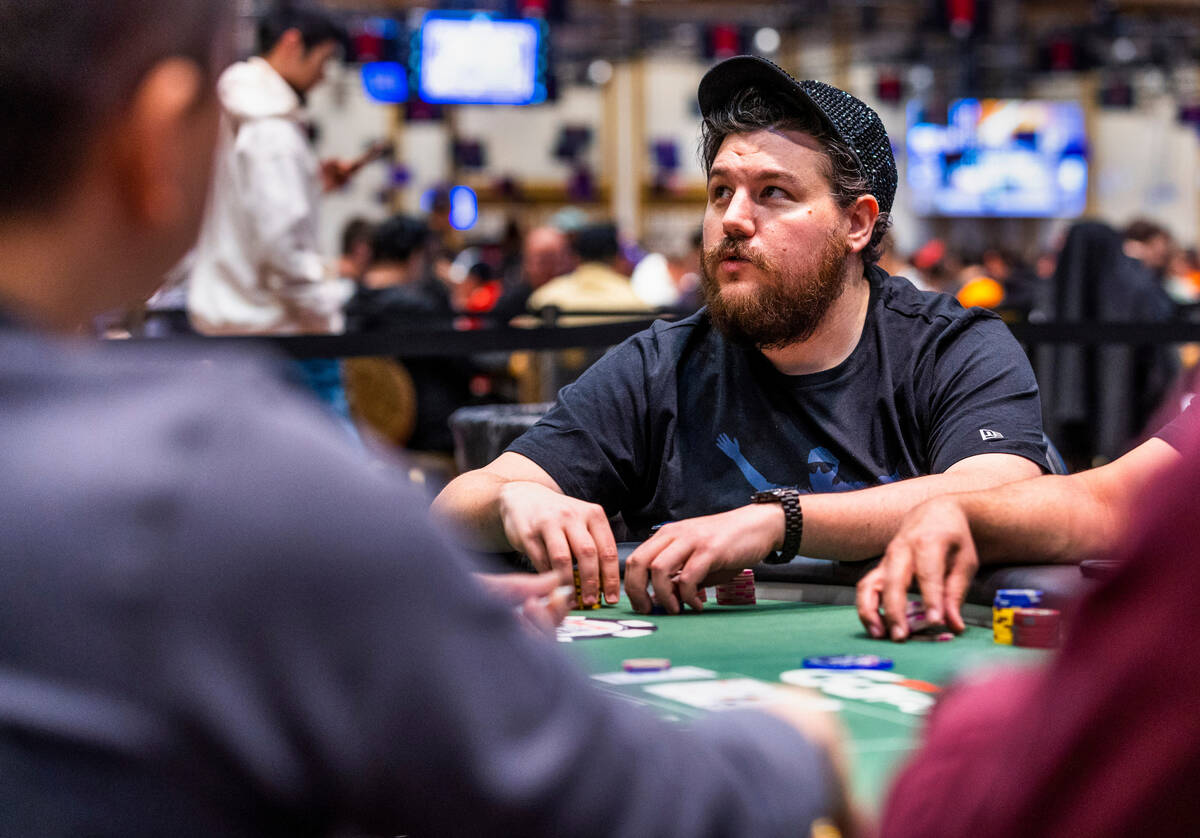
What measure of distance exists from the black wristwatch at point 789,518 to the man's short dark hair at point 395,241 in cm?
579

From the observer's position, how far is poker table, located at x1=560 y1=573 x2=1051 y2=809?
125cm

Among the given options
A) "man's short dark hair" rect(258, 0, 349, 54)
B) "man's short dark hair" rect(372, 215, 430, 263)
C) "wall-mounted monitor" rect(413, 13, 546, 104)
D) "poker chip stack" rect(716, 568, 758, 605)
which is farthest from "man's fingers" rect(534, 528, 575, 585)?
"wall-mounted monitor" rect(413, 13, 546, 104)

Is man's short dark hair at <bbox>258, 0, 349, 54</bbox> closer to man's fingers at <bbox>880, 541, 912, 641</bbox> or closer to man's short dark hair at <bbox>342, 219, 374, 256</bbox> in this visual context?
man's fingers at <bbox>880, 541, 912, 641</bbox>

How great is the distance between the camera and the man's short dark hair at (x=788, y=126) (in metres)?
2.39

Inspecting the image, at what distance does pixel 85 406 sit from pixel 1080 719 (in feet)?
1.38

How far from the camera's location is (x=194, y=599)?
1.83 feet

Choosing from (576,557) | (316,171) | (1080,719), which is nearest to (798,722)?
(1080,719)

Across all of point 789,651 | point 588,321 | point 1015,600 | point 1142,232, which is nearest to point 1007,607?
point 1015,600

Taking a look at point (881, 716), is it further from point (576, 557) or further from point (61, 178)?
point (61, 178)

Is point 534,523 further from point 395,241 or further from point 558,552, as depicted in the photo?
point 395,241

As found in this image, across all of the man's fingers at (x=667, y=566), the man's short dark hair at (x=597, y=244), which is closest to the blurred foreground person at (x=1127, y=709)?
the man's fingers at (x=667, y=566)

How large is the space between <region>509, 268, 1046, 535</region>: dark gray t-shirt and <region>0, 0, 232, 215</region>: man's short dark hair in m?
1.72

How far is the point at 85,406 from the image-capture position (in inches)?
23.6

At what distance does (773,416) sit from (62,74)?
184 cm
